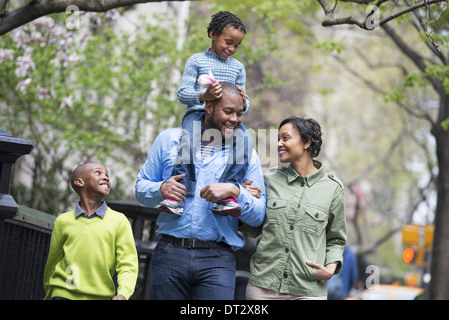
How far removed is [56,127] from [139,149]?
1.45 m

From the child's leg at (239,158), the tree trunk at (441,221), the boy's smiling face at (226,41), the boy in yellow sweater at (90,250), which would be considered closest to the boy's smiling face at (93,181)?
the boy in yellow sweater at (90,250)

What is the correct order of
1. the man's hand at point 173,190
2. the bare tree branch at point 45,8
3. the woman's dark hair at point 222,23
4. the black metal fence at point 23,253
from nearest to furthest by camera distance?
the man's hand at point 173,190, the woman's dark hair at point 222,23, the black metal fence at point 23,253, the bare tree branch at point 45,8

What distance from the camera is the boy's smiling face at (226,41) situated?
4.12 metres

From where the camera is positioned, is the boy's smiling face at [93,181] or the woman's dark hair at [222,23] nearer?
the boy's smiling face at [93,181]

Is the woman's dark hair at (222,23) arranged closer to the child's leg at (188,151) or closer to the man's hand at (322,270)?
the child's leg at (188,151)

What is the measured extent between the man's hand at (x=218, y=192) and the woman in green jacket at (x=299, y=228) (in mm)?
273

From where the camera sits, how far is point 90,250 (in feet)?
12.0

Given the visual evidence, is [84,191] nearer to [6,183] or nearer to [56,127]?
[6,183]

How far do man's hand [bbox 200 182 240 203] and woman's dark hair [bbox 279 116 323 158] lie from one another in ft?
2.19

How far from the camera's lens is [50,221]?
4820mm

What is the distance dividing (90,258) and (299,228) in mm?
1264

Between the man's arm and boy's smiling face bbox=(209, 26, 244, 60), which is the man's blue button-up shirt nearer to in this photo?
the man's arm
